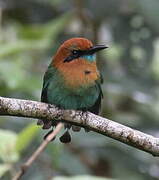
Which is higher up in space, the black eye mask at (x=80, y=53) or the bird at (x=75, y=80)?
the black eye mask at (x=80, y=53)

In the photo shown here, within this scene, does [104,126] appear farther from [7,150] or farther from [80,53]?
[80,53]

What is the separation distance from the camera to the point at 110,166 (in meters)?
5.16

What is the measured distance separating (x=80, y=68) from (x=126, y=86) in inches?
62.1

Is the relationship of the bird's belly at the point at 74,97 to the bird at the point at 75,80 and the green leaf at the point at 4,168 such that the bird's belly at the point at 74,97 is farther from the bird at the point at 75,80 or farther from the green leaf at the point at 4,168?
the green leaf at the point at 4,168

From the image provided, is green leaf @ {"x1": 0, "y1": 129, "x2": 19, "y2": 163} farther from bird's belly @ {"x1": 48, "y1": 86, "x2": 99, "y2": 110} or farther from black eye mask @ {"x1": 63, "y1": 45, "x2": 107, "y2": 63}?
black eye mask @ {"x1": 63, "y1": 45, "x2": 107, "y2": 63}

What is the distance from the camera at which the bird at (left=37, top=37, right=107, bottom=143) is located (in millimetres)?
3379

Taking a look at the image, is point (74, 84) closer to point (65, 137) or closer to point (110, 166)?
point (65, 137)

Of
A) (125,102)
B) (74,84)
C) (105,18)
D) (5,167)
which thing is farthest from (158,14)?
(5,167)

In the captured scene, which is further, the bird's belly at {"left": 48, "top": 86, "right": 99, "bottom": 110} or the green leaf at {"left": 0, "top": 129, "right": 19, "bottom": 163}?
the bird's belly at {"left": 48, "top": 86, "right": 99, "bottom": 110}

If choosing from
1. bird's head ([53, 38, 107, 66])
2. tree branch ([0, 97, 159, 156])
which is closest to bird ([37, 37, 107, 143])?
bird's head ([53, 38, 107, 66])

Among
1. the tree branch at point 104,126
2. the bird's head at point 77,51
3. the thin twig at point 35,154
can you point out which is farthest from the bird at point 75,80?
the tree branch at point 104,126

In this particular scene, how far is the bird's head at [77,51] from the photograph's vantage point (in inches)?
136

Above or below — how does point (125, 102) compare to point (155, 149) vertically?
below

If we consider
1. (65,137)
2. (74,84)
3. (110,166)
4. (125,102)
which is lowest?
(110,166)
